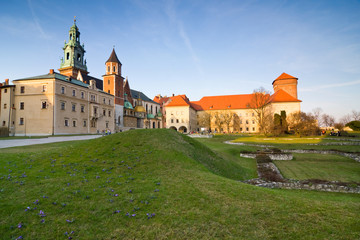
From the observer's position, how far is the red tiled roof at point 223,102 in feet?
273

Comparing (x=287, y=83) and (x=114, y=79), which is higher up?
(x=287, y=83)

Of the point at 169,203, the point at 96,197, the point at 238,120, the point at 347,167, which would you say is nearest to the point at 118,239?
the point at 169,203

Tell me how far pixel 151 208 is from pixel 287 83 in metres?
84.6

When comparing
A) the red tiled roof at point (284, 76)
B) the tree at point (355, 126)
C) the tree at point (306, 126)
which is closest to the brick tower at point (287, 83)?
the red tiled roof at point (284, 76)

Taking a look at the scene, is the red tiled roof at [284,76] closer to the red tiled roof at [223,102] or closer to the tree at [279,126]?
the red tiled roof at [223,102]

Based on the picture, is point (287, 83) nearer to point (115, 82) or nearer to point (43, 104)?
point (115, 82)

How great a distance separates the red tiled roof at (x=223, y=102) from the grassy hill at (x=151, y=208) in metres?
76.4

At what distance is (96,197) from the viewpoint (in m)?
6.36

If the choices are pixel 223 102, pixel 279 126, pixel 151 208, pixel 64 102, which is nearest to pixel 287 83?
pixel 223 102

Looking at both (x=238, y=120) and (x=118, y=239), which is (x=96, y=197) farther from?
(x=238, y=120)

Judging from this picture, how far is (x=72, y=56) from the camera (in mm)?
61906

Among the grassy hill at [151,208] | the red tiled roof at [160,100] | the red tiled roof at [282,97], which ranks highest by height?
the red tiled roof at [160,100]

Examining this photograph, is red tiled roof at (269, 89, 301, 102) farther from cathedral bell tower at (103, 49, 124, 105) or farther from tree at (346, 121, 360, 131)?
cathedral bell tower at (103, 49, 124, 105)

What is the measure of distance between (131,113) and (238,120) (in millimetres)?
43640
